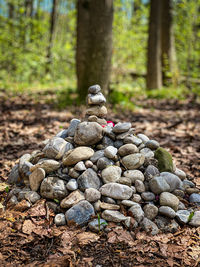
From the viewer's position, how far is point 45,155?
2.90 meters

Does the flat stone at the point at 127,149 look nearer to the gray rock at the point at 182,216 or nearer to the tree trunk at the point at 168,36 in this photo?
the gray rock at the point at 182,216

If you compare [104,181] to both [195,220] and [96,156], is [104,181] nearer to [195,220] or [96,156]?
[96,156]

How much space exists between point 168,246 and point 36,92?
7242mm

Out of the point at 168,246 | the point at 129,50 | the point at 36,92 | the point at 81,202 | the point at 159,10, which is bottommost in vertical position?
the point at 168,246

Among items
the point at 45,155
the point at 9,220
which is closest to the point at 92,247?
the point at 9,220

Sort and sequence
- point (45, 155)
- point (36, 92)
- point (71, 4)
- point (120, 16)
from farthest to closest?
1. point (71, 4)
2. point (120, 16)
3. point (36, 92)
4. point (45, 155)

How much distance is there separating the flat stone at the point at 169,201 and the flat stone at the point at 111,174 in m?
0.49

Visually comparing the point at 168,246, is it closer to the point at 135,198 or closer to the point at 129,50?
the point at 135,198

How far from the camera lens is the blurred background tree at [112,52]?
596 cm

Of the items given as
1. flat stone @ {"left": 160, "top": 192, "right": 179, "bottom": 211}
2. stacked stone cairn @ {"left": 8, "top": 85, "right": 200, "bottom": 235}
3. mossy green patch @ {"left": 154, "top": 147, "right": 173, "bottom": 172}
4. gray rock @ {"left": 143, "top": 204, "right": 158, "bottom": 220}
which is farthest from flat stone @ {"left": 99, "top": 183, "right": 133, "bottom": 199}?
mossy green patch @ {"left": 154, "top": 147, "right": 173, "bottom": 172}

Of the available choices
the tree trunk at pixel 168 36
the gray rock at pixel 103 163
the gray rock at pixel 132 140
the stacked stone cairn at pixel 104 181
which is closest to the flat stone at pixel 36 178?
the stacked stone cairn at pixel 104 181

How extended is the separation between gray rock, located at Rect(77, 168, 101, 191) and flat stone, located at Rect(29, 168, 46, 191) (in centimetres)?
40

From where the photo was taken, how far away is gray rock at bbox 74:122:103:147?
2756mm

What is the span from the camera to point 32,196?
2541 millimetres
